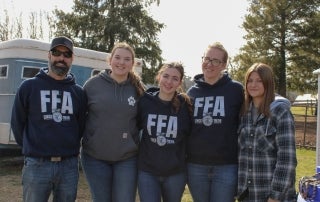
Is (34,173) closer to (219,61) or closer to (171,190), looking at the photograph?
(171,190)

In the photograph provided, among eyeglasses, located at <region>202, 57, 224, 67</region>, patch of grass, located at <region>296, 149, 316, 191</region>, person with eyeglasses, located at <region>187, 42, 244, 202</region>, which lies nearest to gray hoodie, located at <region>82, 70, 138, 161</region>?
person with eyeglasses, located at <region>187, 42, 244, 202</region>

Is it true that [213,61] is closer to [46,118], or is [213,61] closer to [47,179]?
[46,118]

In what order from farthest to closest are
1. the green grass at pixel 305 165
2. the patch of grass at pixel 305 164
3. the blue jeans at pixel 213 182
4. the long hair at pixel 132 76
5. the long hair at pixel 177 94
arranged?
the patch of grass at pixel 305 164 < the green grass at pixel 305 165 < the long hair at pixel 132 76 < the long hair at pixel 177 94 < the blue jeans at pixel 213 182

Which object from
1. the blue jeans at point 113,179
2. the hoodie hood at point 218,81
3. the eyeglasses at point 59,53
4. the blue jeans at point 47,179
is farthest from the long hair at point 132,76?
the blue jeans at point 47,179

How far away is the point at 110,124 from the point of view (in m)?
3.93

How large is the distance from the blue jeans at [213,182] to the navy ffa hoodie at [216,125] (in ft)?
0.18

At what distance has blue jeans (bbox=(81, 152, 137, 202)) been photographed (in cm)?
398

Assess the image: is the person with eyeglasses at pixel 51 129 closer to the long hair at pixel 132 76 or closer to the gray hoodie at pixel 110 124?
the gray hoodie at pixel 110 124

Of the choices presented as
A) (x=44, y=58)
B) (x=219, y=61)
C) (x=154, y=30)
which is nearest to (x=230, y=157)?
(x=219, y=61)

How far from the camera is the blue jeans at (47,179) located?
363 cm

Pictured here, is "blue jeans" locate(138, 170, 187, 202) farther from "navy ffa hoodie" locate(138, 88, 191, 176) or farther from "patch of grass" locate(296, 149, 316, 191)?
"patch of grass" locate(296, 149, 316, 191)

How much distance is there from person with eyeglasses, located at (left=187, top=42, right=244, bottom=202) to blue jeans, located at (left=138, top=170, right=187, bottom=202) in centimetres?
12

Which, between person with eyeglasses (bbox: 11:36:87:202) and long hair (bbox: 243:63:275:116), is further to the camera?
person with eyeglasses (bbox: 11:36:87:202)

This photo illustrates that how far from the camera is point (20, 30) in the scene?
2455cm
